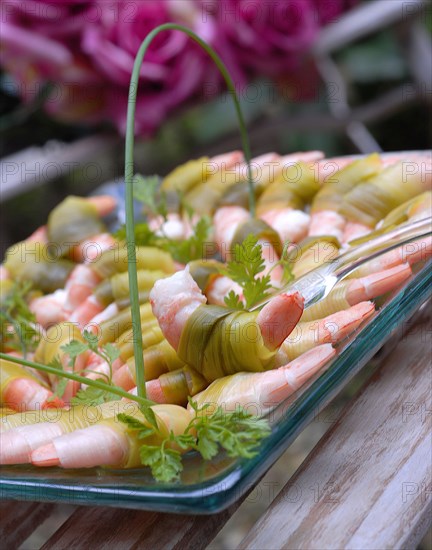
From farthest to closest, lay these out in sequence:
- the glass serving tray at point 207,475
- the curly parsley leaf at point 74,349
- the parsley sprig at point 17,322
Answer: the parsley sprig at point 17,322 → the curly parsley leaf at point 74,349 → the glass serving tray at point 207,475

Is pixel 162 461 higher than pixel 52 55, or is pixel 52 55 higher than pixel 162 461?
pixel 52 55

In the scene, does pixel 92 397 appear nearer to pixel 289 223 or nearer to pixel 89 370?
pixel 89 370

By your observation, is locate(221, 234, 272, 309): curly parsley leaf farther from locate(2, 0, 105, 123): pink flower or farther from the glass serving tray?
locate(2, 0, 105, 123): pink flower

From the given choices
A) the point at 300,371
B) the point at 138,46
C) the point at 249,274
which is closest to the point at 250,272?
the point at 249,274

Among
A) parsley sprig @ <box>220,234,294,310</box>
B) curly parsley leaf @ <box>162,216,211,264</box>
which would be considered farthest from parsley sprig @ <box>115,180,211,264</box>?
parsley sprig @ <box>220,234,294,310</box>

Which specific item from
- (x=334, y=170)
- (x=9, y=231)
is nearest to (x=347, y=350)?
(x=334, y=170)

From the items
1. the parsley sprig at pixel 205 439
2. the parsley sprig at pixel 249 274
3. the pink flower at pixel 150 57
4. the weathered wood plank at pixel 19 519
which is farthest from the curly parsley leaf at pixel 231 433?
the pink flower at pixel 150 57

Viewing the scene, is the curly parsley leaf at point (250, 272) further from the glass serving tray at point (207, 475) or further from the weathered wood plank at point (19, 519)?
the weathered wood plank at point (19, 519)
